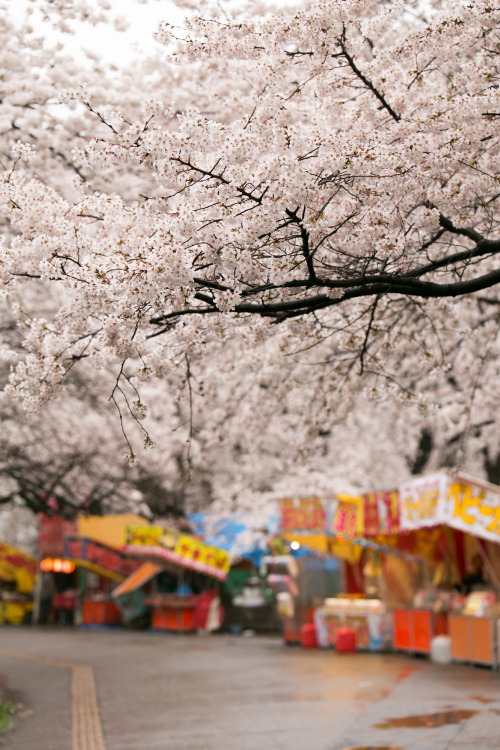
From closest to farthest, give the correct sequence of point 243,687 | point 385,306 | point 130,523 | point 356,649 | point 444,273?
point 444,273
point 385,306
point 243,687
point 356,649
point 130,523

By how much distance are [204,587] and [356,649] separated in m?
9.82

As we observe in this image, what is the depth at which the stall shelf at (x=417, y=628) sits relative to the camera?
1844cm

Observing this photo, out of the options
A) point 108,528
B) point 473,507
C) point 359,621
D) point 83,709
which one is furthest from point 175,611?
point 83,709

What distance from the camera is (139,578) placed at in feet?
98.9

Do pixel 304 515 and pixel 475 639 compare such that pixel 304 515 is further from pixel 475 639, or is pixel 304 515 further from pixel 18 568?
pixel 18 568

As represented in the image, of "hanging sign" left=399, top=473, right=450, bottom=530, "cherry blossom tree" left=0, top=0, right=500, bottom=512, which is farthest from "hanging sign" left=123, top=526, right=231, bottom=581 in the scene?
"cherry blossom tree" left=0, top=0, right=500, bottom=512

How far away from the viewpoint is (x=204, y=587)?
29.5 metres

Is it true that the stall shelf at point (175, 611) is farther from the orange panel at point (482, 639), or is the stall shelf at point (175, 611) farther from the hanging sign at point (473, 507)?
the hanging sign at point (473, 507)

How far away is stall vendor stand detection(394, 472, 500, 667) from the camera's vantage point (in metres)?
15.6

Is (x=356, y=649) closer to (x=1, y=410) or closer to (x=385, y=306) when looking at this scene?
(x=1, y=410)

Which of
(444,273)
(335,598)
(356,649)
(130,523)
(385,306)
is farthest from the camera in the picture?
(130,523)

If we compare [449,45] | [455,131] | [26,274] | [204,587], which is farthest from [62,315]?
[204,587]

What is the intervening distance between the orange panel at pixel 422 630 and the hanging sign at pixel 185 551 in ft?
27.6

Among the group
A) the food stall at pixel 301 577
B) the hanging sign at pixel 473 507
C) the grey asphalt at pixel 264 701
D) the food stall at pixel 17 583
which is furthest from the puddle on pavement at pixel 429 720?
the food stall at pixel 17 583
